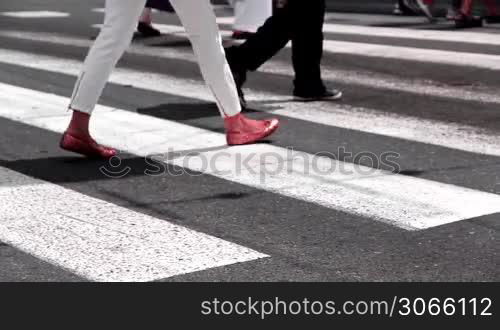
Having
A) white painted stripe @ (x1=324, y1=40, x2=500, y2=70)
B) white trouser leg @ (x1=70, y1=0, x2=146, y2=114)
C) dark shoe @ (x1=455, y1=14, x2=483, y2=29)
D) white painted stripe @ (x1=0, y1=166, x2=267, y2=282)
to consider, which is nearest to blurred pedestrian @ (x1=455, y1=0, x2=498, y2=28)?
dark shoe @ (x1=455, y1=14, x2=483, y2=29)

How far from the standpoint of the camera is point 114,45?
516 cm

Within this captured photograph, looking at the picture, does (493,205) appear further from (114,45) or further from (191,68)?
(191,68)

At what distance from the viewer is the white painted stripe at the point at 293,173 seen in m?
4.22

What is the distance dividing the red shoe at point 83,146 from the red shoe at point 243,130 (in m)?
0.59

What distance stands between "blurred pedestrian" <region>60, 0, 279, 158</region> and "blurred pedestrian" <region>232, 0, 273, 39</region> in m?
4.36

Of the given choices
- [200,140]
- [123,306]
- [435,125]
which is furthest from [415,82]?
[123,306]

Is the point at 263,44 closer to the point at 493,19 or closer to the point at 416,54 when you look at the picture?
the point at 416,54

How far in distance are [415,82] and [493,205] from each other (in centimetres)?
335

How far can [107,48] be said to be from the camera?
5.17m

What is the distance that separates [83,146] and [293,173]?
1.00 meters

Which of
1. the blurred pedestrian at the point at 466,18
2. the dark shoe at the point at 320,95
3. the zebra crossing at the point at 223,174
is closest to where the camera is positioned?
the zebra crossing at the point at 223,174

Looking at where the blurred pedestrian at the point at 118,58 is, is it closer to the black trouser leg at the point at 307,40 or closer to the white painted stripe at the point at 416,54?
the black trouser leg at the point at 307,40

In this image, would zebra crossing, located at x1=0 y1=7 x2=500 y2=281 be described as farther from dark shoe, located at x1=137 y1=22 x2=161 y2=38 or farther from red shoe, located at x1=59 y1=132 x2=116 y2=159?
dark shoe, located at x1=137 y1=22 x2=161 y2=38

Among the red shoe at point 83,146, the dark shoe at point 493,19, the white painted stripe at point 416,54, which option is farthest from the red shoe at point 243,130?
the dark shoe at point 493,19
